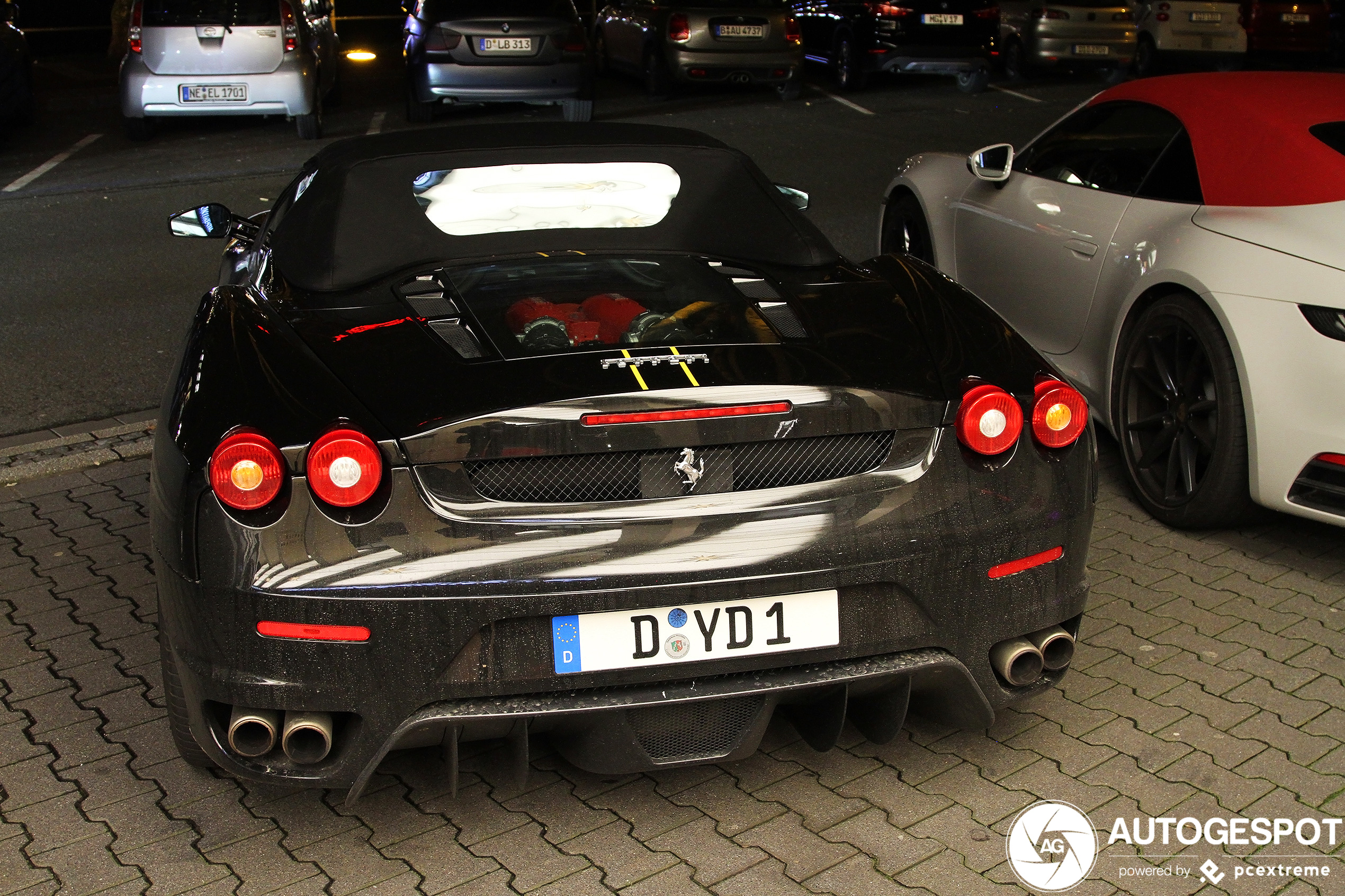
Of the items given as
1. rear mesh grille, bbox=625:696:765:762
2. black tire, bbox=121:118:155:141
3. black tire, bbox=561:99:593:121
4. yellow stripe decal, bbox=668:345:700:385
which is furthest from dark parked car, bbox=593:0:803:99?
rear mesh grille, bbox=625:696:765:762

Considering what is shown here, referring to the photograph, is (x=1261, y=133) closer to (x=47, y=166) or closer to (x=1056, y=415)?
(x=1056, y=415)

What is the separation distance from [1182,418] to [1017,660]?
184 cm

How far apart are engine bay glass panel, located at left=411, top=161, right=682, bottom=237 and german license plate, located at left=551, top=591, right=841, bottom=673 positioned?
59.7 inches

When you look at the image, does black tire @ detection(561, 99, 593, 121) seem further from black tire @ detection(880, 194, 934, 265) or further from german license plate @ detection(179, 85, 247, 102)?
black tire @ detection(880, 194, 934, 265)

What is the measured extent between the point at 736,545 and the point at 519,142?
1.81 metres

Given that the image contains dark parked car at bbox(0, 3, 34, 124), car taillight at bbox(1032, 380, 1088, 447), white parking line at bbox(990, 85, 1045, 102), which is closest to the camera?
car taillight at bbox(1032, 380, 1088, 447)

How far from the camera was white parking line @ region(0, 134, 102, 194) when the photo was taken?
1110cm

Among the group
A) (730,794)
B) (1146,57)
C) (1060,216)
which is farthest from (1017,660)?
(1146,57)

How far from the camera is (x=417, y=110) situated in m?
13.9

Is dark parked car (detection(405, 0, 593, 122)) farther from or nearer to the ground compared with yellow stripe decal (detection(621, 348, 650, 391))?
nearer to the ground

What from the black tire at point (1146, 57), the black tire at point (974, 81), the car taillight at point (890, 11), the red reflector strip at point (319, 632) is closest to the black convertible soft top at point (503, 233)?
the red reflector strip at point (319, 632)

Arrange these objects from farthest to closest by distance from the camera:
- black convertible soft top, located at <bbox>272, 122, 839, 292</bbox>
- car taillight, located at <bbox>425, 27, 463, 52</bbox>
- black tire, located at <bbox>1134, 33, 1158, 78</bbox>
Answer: black tire, located at <bbox>1134, 33, 1158, 78</bbox>, car taillight, located at <bbox>425, 27, 463, 52</bbox>, black convertible soft top, located at <bbox>272, 122, 839, 292</bbox>

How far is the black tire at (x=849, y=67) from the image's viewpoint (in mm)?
16266

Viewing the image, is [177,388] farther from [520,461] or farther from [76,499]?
[76,499]
